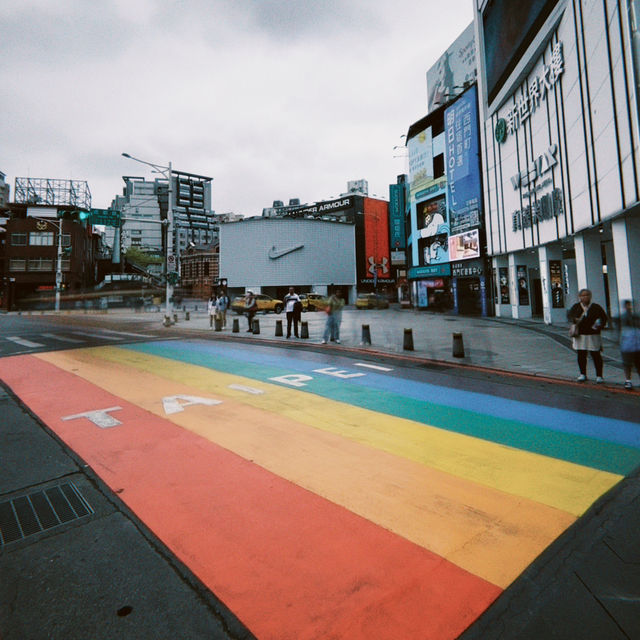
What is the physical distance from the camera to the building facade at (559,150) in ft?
40.8

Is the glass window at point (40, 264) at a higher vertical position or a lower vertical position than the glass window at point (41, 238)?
lower

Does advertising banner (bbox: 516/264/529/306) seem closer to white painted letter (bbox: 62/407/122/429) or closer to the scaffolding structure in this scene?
white painted letter (bbox: 62/407/122/429)

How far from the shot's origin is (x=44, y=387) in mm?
7828

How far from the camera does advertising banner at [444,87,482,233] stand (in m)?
28.7

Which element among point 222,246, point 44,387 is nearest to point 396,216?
point 222,246

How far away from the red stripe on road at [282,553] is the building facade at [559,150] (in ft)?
43.4

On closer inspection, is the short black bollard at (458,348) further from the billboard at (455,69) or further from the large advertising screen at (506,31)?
the billboard at (455,69)

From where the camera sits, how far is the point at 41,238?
5862cm

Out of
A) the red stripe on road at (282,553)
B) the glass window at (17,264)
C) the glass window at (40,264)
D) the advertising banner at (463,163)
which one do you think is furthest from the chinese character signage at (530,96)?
the glass window at (17,264)

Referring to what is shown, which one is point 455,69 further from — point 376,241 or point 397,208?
point 376,241

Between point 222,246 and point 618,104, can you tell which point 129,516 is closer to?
point 618,104

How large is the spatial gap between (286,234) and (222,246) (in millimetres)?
9988

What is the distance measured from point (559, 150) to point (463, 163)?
12466 mm

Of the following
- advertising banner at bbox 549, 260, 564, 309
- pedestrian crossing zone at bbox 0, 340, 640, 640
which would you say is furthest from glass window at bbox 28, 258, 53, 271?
advertising banner at bbox 549, 260, 564, 309
